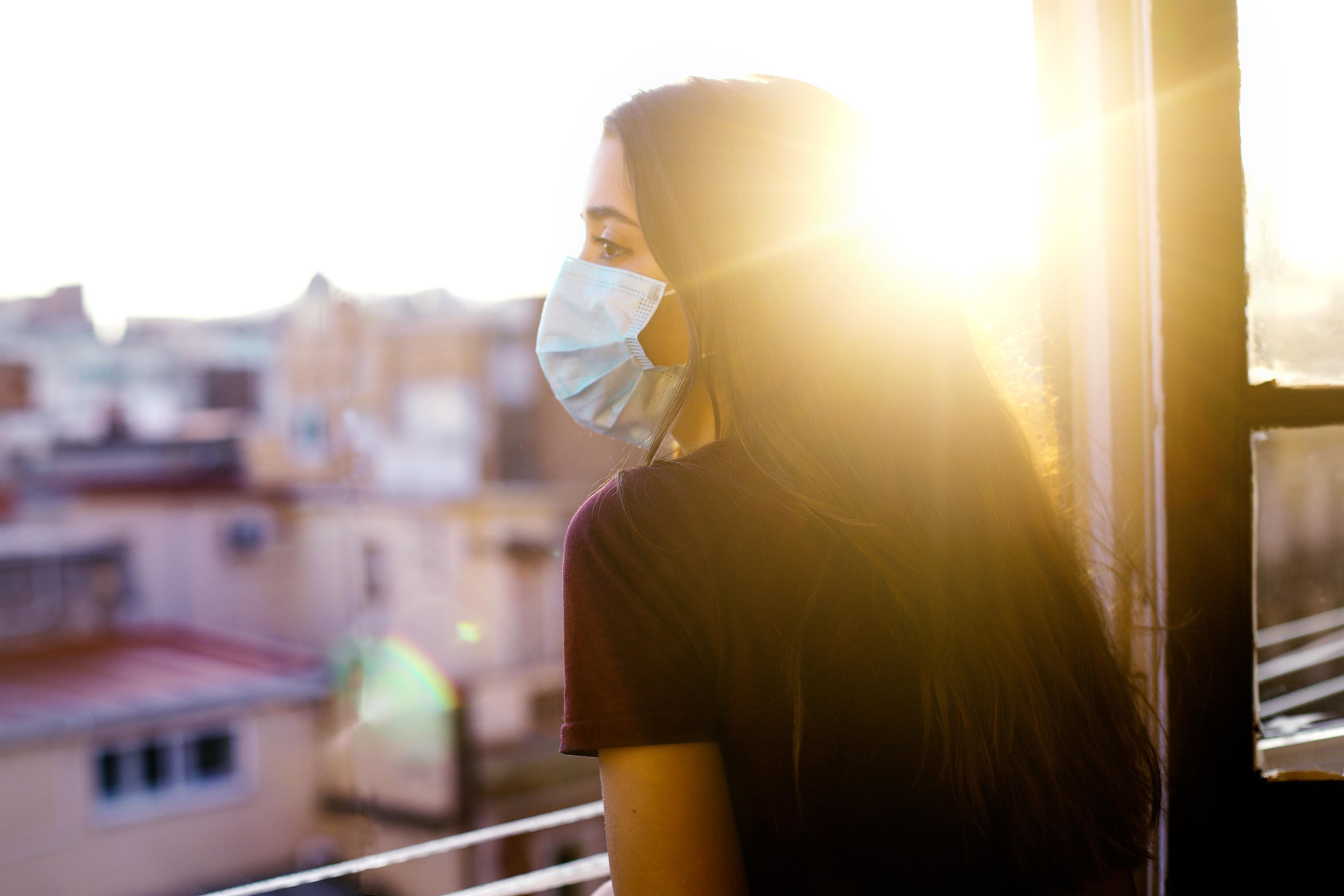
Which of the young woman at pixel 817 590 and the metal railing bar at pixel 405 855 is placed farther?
the metal railing bar at pixel 405 855

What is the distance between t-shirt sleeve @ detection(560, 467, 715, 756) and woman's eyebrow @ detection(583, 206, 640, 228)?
338mm

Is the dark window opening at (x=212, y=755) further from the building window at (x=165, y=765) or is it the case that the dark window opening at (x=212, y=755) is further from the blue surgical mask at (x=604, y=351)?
the blue surgical mask at (x=604, y=351)

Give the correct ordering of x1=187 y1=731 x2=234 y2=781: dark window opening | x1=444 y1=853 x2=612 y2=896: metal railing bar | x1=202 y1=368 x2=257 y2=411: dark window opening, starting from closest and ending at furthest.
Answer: x1=444 y1=853 x2=612 y2=896: metal railing bar < x1=187 y1=731 x2=234 y2=781: dark window opening < x1=202 y1=368 x2=257 y2=411: dark window opening

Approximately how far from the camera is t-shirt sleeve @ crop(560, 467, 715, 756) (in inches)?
22.8

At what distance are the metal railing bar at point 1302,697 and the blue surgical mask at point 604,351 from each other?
33.5 inches

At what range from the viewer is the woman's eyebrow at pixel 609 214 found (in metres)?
0.83

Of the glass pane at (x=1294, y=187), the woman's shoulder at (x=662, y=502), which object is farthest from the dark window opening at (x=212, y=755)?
the glass pane at (x=1294, y=187)

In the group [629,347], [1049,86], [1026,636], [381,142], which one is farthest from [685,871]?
[381,142]

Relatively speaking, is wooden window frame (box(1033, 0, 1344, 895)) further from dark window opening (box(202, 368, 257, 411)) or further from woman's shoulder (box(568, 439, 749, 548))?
dark window opening (box(202, 368, 257, 411))

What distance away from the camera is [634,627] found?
582mm

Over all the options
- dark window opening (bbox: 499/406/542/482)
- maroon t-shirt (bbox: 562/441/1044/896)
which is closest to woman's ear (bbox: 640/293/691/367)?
maroon t-shirt (bbox: 562/441/1044/896)

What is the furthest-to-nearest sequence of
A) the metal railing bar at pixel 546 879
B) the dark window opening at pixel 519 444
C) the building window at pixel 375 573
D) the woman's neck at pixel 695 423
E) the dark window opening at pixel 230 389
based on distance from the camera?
the building window at pixel 375 573, the dark window opening at pixel 230 389, the dark window opening at pixel 519 444, the metal railing bar at pixel 546 879, the woman's neck at pixel 695 423

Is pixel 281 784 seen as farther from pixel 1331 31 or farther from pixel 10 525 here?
pixel 1331 31

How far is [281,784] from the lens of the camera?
1591 cm
